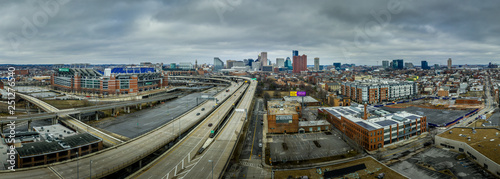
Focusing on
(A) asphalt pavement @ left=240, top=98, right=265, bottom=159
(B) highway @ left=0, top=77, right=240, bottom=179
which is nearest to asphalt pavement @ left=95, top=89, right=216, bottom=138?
(B) highway @ left=0, top=77, right=240, bottom=179

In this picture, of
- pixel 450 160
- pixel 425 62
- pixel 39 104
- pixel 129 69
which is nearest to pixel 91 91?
pixel 129 69

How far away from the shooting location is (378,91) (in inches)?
1906

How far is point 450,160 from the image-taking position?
63.9 ft

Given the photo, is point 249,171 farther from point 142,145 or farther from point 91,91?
point 91,91

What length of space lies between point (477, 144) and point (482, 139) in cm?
205

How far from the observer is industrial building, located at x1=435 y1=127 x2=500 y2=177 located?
57.8 ft

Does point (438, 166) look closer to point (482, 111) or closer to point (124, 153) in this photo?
point (124, 153)

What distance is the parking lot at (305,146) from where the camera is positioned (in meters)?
20.7

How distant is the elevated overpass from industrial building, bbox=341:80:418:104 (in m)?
32.0

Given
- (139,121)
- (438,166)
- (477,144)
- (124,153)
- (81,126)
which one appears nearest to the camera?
(124,153)

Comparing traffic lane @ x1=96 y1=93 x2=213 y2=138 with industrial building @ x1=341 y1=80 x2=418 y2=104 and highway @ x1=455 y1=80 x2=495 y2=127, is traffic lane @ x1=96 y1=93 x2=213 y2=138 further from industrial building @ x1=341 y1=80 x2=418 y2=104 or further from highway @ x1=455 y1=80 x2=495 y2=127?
highway @ x1=455 y1=80 x2=495 y2=127

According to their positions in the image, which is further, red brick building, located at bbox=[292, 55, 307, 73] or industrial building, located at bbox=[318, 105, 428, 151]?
red brick building, located at bbox=[292, 55, 307, 73]

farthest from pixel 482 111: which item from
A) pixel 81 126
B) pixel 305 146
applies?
pixel 81 126

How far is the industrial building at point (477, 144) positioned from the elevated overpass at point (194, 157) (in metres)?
18.2
